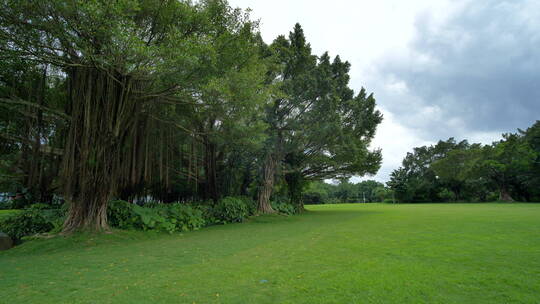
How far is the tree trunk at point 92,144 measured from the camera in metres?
6.22

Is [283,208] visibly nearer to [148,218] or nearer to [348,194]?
[148,218]

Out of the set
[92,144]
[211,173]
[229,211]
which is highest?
[92,144]

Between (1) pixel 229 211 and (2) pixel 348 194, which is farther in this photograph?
(2) pixel 348 194

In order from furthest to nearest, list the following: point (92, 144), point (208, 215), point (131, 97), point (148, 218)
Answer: point (208, 215) < point (148, 218) < point (131, 97) < point (92, 144)

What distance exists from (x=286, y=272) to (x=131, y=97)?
588 centimetres

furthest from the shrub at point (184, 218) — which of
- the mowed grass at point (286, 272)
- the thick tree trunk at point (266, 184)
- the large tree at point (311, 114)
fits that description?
the thick tree trunk at point (266, 184)

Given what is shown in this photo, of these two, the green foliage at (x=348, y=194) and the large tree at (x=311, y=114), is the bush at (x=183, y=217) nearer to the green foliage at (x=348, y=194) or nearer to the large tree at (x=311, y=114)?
the large tree at (x=311, y=114)

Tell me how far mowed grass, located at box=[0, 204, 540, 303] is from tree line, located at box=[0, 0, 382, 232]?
2.65 metres

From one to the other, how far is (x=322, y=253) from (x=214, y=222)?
632 centimetres

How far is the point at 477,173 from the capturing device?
29172 mm

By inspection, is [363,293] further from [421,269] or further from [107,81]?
[107,81]

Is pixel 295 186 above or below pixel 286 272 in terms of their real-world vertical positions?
above

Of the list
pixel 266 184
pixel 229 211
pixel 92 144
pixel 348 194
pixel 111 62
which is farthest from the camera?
pixel 348 194

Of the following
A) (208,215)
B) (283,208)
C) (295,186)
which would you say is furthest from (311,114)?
(295,186)
